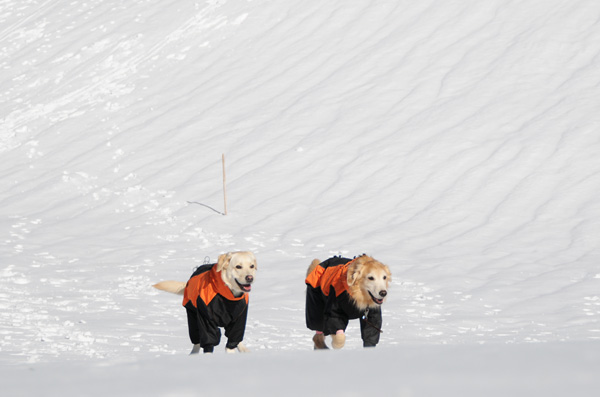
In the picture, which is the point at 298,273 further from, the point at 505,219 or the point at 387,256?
the point at 505,219

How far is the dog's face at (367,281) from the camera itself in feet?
19.1

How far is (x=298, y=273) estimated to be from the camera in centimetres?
982

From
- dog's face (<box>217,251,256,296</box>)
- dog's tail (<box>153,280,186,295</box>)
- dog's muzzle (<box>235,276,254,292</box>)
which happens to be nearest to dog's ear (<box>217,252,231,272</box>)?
dog's face (<box>217,251,256,296</box>)

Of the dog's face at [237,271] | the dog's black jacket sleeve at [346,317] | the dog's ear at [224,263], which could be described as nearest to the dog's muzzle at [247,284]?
the dog's face at [237,271]

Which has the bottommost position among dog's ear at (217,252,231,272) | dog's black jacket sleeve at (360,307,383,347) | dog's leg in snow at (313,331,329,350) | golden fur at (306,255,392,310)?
dog's leg in snow at (313,331,329,350)

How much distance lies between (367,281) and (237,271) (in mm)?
841

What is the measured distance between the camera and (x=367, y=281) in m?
5.84

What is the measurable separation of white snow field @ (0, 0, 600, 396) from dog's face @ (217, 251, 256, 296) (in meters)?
0.77

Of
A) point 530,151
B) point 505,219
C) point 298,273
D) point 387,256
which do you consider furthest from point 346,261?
point 530,151

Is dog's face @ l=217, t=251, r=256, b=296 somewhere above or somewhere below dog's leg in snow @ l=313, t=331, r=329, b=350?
above

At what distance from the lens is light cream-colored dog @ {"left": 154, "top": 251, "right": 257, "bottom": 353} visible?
588 centimetres

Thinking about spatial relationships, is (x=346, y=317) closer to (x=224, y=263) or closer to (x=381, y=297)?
(x=381, y=297)

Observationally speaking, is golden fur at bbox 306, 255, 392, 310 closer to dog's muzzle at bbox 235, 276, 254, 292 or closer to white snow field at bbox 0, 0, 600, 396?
dog's muzzle at bbox 235, 276, 254, 292

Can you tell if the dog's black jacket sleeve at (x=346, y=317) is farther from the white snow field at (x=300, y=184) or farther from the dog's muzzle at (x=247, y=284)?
the white snow field at (x=300, y=184)
